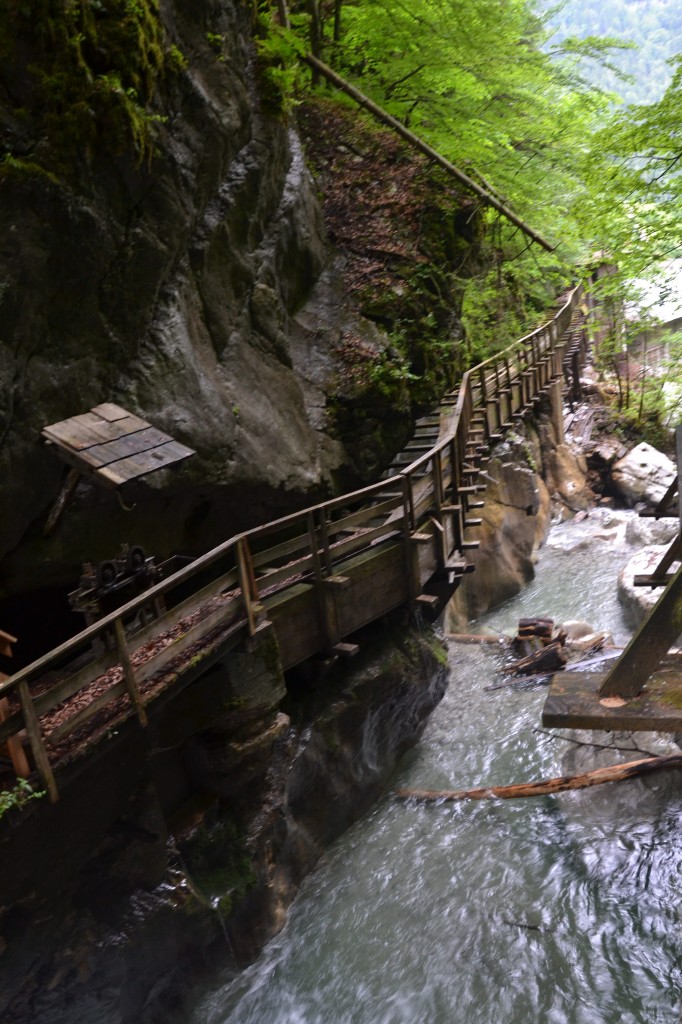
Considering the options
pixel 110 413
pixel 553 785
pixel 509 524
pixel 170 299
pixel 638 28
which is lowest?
pixel 553 785

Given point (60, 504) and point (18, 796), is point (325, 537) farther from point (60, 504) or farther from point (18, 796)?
point (18, 796)

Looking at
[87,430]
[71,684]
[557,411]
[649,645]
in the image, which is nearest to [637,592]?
[649,645]

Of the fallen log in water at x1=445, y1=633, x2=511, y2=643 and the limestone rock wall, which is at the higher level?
the limestone rock wall

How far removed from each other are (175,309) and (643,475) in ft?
56.3

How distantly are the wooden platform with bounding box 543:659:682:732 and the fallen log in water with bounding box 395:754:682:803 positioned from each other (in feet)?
11.4

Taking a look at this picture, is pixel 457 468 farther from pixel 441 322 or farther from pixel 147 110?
pixel 147 110

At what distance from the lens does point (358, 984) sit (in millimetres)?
6953

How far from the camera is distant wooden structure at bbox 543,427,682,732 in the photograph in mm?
4941

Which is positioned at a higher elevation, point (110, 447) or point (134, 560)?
point (110, 447)

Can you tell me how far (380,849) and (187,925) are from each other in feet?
10.2

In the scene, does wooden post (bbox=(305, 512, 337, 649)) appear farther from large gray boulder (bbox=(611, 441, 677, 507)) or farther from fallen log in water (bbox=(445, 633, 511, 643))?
large gray boulder (bbox=(611, 441, 677, 507))

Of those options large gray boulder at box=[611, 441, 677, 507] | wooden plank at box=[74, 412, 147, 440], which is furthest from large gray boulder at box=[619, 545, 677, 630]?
wooden plank at box=[74, 412, 147, 440]

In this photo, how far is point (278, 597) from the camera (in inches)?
313

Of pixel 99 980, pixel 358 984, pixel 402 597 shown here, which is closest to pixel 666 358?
pixel 402 597
